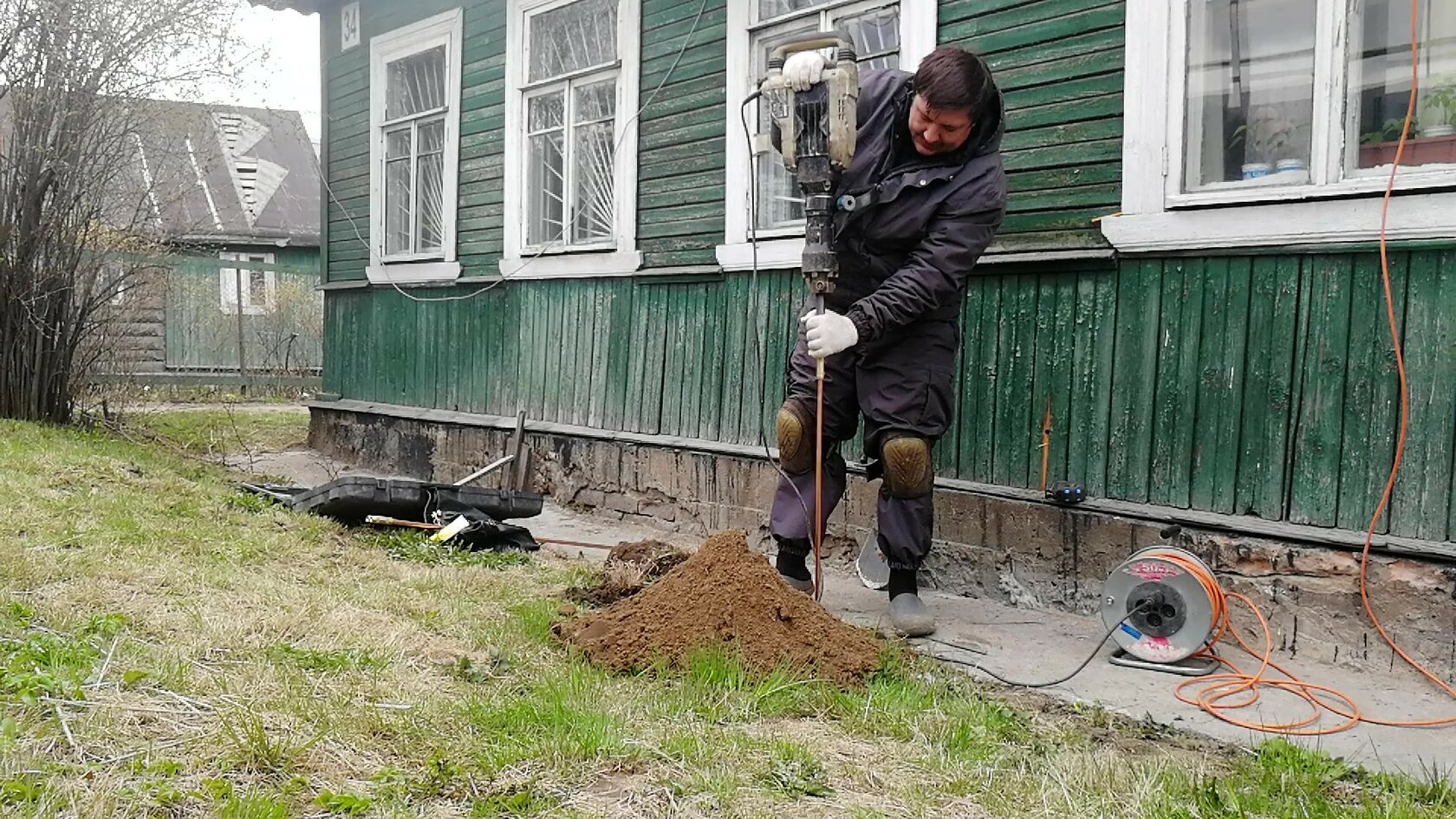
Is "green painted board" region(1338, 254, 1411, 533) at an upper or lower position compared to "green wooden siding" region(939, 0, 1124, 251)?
lower

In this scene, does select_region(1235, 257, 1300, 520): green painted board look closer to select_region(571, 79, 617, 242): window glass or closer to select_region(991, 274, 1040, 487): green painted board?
select_region(991, 274, 1040, 487): green painted board

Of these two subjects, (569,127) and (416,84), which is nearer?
(569,127)

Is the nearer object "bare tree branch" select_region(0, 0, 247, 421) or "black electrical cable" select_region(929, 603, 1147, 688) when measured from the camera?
"black electrical cable" select_region(929, 603, 1147, 688)

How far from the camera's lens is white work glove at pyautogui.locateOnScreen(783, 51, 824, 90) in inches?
153

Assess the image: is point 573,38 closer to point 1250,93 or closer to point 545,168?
point 545,168

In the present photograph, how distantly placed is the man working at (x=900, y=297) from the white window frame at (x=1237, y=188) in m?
0.62

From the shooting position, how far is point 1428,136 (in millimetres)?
3641

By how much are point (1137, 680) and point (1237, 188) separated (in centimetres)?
182

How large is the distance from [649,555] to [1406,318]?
2822mm

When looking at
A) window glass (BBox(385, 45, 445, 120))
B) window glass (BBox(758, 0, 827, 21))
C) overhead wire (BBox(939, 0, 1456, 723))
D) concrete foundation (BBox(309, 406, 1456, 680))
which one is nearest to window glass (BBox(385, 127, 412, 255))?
window glass (BBox(385, 45, 445, 120))

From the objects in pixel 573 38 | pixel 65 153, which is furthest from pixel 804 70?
pixel 65 153

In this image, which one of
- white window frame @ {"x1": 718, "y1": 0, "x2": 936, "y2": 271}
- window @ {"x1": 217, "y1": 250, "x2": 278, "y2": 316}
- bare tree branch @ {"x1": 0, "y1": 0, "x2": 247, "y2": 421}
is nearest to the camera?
white window frame @ {"x1": 718, "y1": 0, "x2": 936, "y2": 271}

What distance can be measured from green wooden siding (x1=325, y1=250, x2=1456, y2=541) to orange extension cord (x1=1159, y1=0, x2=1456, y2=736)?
0.19 feet

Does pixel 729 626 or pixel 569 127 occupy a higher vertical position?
pixel 569 127
